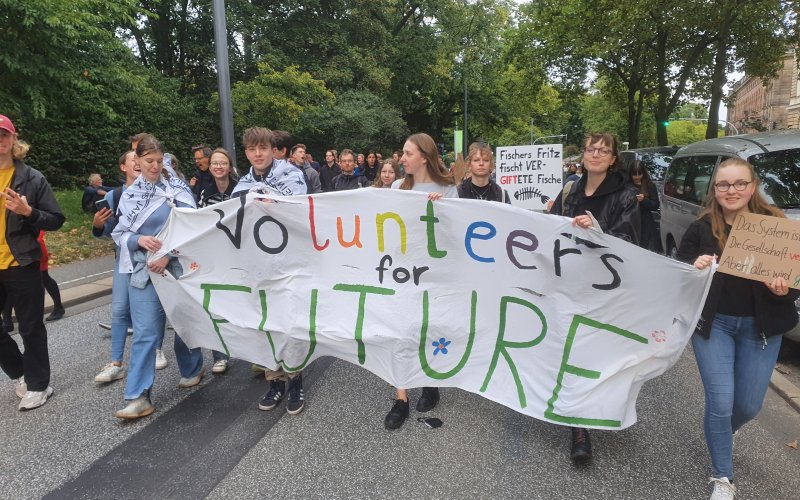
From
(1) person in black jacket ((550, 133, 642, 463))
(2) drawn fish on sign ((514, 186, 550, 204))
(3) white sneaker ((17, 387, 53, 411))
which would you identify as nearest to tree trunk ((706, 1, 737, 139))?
(2) drawn fish on sign ((514, 186, 550, 204))

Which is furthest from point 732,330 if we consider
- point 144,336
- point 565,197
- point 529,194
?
point 529,194

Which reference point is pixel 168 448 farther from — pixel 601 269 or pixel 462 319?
pixel 601 269

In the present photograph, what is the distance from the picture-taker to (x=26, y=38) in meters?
9.11

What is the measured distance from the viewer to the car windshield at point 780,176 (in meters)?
4.89

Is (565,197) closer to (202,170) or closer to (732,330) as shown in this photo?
(732,330)

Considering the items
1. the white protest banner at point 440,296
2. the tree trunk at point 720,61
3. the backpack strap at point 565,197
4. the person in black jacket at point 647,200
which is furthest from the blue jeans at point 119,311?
the tree trunk at point 720,61

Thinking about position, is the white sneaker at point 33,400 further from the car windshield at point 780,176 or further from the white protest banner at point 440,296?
the car windshield at point 780,176

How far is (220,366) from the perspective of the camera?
448 cm

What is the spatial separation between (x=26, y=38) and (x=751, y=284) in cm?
1119

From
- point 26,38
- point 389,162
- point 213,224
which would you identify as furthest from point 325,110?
point 213,224

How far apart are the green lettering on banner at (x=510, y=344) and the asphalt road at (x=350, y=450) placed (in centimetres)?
39

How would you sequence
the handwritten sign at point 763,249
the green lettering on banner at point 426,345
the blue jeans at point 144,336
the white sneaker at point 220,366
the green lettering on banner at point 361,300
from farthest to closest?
1. the white sneaker at point 220,366
2. the blue jeans at point 144,336
3. the green lettering on banner at point 361,300
4. the green lettering on banner at point 426,345
5. the handwritten sign at point 763,249

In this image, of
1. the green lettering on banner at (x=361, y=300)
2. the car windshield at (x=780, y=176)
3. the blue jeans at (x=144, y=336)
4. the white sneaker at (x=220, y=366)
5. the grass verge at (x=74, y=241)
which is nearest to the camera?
the green lettering on banner at (x=361, y=300)

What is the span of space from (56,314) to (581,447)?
6.03m
